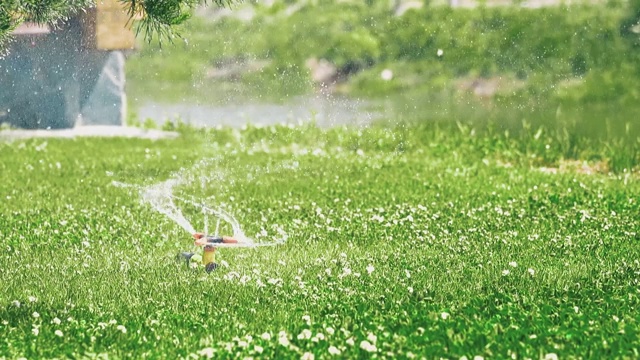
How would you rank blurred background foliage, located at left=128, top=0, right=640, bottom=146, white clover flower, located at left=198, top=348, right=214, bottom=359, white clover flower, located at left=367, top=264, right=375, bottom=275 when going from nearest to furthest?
1. white clover flower, located at left=198, top=348, right=214, bottom=359
2. white clover flower, located at left=367, top=264, right=375, bottom=275
3. blurred background foliage, located at left=128, top=0, right=640, bottom=146

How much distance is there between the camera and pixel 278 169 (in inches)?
631

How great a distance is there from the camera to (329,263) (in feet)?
30.3

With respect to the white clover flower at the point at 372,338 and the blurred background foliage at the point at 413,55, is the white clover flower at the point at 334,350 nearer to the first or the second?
the white clover flower at the point at 372,338

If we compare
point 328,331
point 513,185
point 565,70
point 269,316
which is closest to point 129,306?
point 269,316

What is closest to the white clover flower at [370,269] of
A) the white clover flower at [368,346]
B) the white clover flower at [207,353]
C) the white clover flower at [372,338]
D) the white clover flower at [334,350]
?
the white clover flower at [372,338]

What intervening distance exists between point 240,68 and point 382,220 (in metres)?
17.9

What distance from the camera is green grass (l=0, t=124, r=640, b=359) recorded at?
6957 mm

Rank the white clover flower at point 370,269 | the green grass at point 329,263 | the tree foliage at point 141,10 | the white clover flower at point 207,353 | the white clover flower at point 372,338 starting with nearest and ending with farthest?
1. the white clover flower at point 207,353
2. the white clover flower at point 372,338
3. the green grass at point 329,263
4. the tree foliage at point 141,10
5. the white clover flower at point 370,269

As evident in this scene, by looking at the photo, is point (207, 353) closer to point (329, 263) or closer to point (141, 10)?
point (329, 263)

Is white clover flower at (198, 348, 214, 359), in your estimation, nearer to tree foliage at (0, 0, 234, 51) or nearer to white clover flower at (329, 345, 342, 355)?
white clover flower at (329, 345, 342, 355)

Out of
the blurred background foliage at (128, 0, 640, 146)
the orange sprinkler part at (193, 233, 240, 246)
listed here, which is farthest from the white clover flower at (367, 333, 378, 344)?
the blurred background foliage at (128, 0, 640, 146)

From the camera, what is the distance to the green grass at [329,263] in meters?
6.96

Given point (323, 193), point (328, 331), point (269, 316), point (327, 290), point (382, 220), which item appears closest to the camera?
point (328, 331)

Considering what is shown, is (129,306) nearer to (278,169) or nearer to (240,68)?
(278,169)
